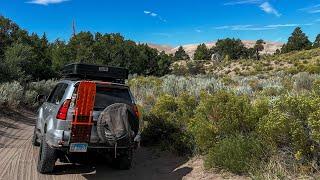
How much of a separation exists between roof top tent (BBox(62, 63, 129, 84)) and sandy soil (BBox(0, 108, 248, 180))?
2033 millimetres

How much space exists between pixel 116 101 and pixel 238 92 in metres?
10.1

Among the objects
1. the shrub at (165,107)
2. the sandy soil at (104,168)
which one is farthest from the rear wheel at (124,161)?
the shrub at (165,107)

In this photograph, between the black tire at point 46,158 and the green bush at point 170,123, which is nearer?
the black tire at point 46,158

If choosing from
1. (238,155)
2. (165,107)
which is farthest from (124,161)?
(165,107)

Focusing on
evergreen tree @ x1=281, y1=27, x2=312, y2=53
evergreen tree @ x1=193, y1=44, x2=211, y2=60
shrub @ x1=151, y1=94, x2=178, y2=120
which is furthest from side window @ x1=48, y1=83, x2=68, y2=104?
evergreen tree @ x1=193, y1=44, x2=211, y2=60

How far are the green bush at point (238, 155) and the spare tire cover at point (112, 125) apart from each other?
6.03ft

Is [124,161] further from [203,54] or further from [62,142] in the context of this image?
[203,54]

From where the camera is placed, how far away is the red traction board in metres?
8.50

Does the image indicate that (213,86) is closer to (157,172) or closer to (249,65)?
(157,172)

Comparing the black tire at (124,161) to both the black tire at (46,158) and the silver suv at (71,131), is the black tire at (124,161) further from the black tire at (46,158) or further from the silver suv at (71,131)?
the black tire at (46,158)

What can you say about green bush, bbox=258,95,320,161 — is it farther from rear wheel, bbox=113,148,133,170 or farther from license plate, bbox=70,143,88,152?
license plate, bbox=70,143,88,152

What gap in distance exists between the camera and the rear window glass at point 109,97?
902cm

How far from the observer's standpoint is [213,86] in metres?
21.1

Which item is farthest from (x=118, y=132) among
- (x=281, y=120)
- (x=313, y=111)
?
(x=313, y=111)
